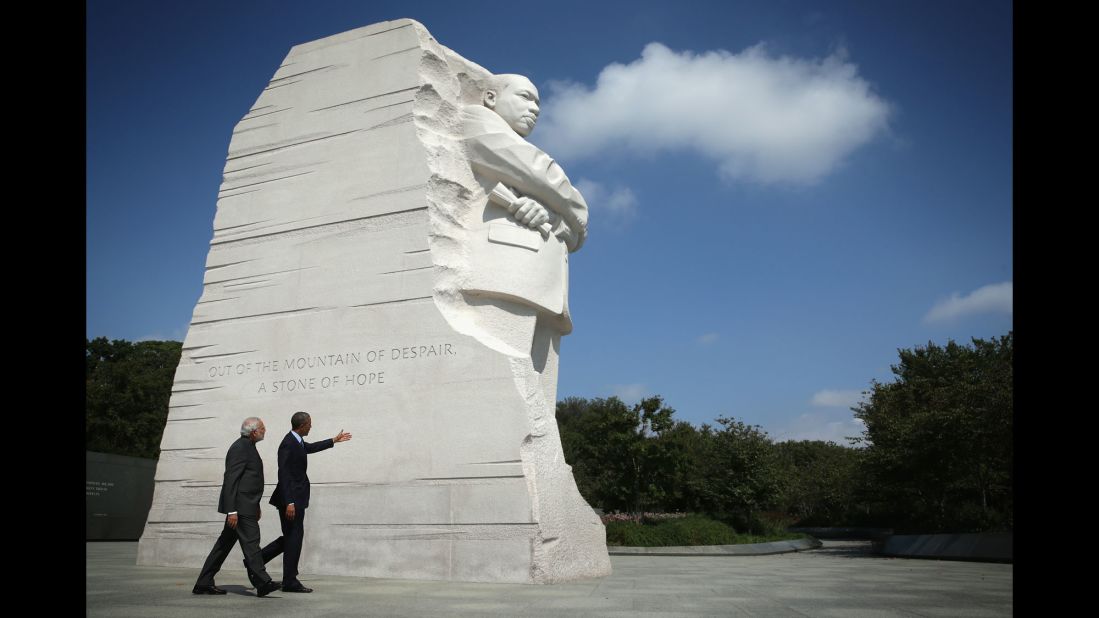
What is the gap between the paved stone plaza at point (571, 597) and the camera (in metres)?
5.33

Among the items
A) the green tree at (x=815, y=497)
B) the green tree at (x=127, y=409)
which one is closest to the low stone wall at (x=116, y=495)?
the green tree at (x=127, y=409)

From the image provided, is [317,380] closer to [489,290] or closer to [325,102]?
[489,290]

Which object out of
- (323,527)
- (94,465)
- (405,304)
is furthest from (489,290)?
(94,465)

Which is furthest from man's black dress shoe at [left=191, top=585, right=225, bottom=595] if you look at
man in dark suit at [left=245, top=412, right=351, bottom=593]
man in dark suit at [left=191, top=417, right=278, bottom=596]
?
man in dark suit at [left=245, top=412, right=351, bottom=593]

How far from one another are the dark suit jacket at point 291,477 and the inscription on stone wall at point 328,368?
2029mm

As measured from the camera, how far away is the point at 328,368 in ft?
30.1

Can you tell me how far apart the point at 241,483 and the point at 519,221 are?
4.46m

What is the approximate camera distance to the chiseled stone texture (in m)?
8.13

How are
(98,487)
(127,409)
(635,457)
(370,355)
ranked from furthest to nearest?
(127,409), (635,457), (98,487), (370,355)

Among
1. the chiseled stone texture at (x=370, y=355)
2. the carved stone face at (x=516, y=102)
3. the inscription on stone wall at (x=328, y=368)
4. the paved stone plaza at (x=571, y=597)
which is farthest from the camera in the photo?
the carved stone face at (x=516, y=102)

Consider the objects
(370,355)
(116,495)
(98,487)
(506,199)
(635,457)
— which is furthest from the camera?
(635,457)

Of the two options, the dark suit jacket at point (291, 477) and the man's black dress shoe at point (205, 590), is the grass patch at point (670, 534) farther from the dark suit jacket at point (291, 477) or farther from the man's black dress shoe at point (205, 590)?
the man's black dress shoe at point (205, 590)

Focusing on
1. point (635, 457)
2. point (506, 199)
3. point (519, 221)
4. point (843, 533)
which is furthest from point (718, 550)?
point (843, 533)

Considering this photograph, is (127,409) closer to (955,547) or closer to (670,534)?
(670,534)
